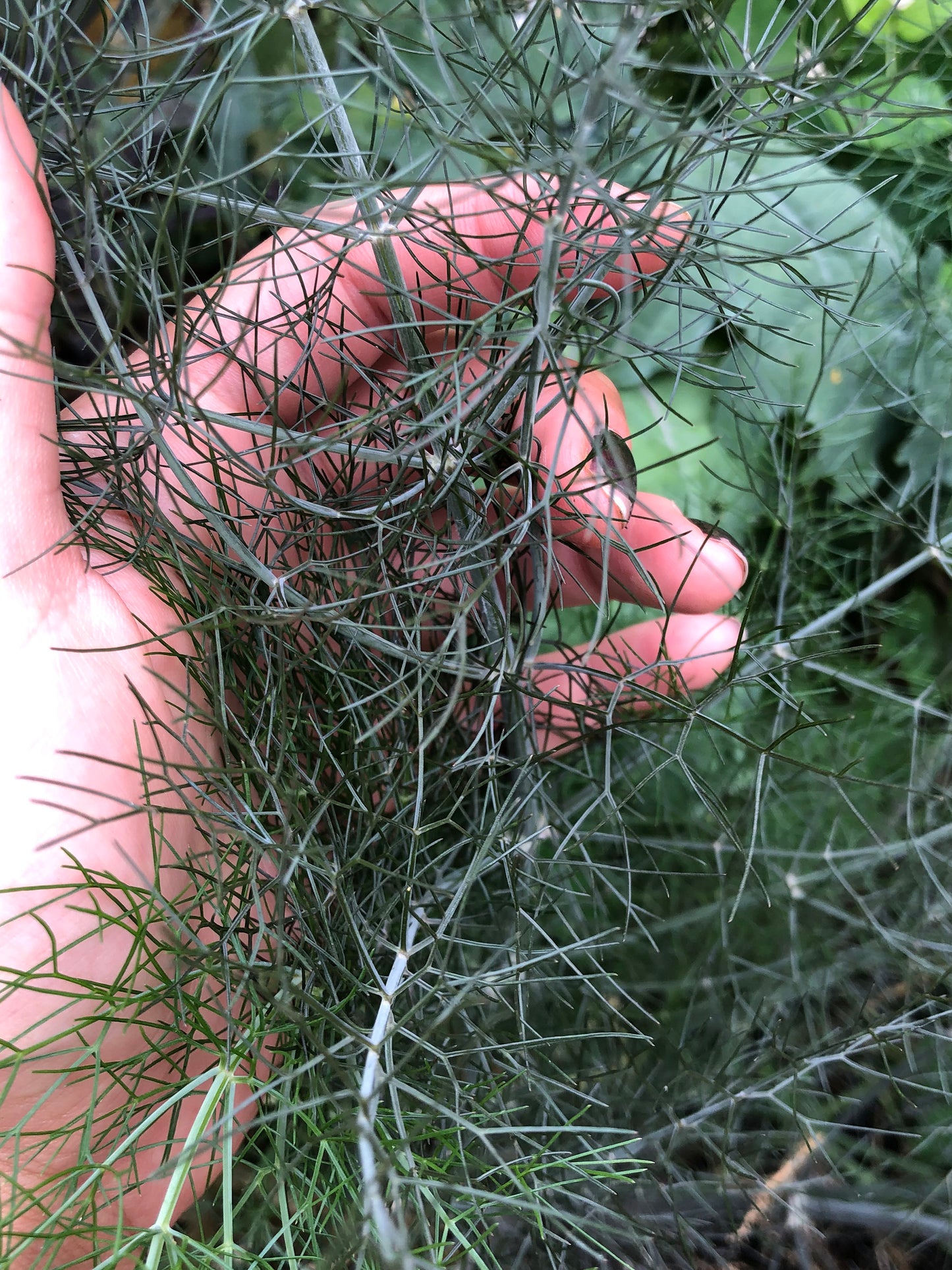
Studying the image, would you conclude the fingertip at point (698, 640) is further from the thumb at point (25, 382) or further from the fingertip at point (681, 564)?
the thumb at point (25, 382)

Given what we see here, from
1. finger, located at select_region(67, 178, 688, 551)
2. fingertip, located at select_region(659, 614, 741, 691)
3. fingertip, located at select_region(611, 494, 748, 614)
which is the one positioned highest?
finger, located at select_region(67, 178, 688, 551)

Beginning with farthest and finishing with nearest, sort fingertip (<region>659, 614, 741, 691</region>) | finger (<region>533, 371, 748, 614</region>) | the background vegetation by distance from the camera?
fingertip (<region>659, 614, 741, 691</region>), finger (<region>533, 371, 748, 614</region>), the background vegetation

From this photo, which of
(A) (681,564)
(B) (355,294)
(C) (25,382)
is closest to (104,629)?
(C) (25,382)

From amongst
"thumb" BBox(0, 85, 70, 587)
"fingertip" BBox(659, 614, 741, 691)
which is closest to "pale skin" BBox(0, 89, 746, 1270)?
"thumb" BBox(0, 85, 70, 587)

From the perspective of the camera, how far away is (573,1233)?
659mm

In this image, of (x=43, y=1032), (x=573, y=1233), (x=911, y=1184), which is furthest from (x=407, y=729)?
(x=911, y=1184)

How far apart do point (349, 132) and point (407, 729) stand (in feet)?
1.21

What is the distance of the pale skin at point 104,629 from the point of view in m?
0.48

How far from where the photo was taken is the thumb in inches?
18.7

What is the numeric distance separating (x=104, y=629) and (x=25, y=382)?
0.16 m

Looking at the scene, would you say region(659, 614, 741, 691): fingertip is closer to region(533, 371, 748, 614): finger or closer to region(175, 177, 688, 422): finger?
region(533, 371, 748, 614): finger

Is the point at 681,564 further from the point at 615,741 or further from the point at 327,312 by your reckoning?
the point at 327,312

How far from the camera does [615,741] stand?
0.89 m

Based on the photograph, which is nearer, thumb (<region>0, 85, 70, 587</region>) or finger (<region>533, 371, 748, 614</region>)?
thumb (<region>0, 85, 70, 587</region>)
